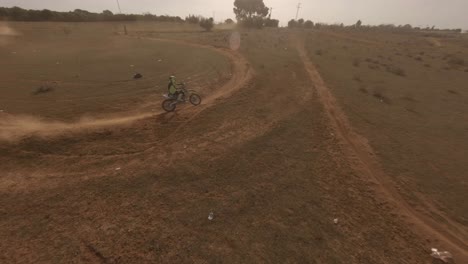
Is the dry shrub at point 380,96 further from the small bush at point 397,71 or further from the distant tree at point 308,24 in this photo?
the distant tree at point 308,24

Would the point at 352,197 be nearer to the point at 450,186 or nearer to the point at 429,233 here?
the point at 429,233

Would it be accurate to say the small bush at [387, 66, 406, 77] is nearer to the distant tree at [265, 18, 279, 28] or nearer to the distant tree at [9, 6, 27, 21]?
Result: the distant tree at [265, 18, 279, 28]

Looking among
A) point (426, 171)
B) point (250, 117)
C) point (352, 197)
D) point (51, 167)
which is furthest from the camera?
point (250, 117)

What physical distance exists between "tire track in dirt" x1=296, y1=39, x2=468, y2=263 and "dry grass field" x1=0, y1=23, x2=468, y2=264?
0.06 metres

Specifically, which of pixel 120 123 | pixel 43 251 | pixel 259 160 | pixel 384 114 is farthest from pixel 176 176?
pixel 384 114

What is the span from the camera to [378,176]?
9742mm

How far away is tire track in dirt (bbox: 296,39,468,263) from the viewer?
720 centimetres

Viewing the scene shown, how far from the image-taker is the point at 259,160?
1021 cm

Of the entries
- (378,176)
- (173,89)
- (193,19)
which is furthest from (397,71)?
(193,19)

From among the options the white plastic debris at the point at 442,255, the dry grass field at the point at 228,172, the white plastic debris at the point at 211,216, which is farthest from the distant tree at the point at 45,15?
the white plastic debris at the point at 442,255

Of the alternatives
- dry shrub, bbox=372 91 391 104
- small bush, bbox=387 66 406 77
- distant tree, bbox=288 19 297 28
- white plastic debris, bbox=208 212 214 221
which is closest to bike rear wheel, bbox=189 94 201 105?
white plastic debris, bbox=208 212 214 221

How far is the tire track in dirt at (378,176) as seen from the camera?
7199mm

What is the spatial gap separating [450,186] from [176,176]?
9593 millimetres

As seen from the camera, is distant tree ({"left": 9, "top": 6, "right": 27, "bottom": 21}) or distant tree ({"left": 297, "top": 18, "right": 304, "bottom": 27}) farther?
distant tree ({"left": 297, "top": 18, "right": 304, "bottom": 27})
